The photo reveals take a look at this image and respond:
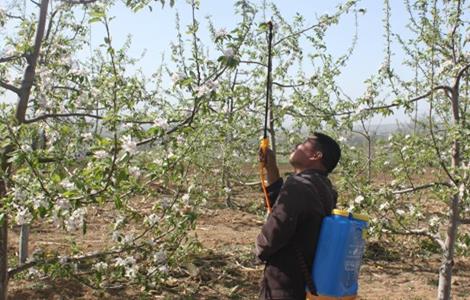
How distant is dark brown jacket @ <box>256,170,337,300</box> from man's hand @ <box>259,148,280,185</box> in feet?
1.17

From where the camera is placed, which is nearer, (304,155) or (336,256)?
(336,256)

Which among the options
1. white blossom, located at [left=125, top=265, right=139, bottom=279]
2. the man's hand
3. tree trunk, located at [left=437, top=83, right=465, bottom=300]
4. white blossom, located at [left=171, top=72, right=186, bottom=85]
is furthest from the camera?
tree trunk, located at [left=437, top=83, right=465, bottom=300]

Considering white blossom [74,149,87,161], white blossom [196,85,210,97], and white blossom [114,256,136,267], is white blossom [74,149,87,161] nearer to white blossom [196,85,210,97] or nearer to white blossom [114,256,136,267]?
white blossom [196,85,210,97]

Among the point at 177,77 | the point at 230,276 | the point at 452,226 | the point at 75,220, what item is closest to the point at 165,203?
the point at 75,220

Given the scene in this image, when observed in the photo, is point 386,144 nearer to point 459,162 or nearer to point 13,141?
point 459,162

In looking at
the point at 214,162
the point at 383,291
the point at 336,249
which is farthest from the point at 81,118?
the point at 214,162

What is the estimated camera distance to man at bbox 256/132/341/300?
286 cm

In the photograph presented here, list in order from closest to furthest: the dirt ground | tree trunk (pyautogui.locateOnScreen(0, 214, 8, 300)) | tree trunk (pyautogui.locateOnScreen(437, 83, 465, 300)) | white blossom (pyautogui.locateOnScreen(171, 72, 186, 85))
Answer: white blossom (pyautogui.locateOnScreen(171, 72, 186, 85)) → tree trunk (pyautogui.locateOnScreen(0, 214, 8, 300)) → tree trunk (pyautogui.locateOnScreen(437, 83, 465, 300)) → the dirt ground

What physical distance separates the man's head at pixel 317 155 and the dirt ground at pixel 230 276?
246cm

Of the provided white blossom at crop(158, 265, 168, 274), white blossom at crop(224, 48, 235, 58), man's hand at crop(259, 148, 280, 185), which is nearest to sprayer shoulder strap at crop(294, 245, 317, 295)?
man's hand at crop(259, 148, 280, 185)

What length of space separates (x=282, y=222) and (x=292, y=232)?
0.08 meters

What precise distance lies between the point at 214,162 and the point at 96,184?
7922 mm

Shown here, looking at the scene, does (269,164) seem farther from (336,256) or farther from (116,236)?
(116,236)

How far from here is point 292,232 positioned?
2.86 m
